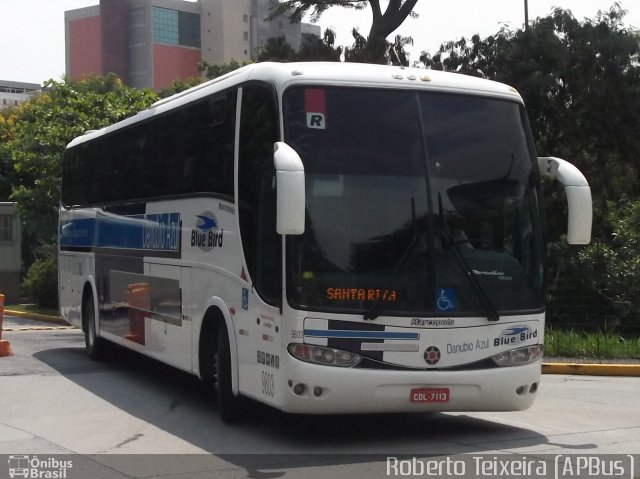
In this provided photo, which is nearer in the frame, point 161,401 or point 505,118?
point 505,118

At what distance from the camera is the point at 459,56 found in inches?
1265

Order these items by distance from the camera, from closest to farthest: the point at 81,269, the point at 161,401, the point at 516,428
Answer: the point at 516,428 → the point at 161,401 → the point at 81,269

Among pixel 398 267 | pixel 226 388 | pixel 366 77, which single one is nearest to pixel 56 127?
pixel 226 388

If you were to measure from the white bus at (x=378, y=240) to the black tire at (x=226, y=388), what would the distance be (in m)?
0.02

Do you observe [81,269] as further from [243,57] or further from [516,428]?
[243,57]

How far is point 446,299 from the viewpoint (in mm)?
9859

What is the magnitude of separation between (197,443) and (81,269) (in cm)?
867

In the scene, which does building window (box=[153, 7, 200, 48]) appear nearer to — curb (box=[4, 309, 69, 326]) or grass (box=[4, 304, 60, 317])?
grass (box=[4, 304, 60, 317])

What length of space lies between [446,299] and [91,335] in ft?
29.7

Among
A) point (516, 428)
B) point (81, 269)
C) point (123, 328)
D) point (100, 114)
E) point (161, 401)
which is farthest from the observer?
point (100, 114)

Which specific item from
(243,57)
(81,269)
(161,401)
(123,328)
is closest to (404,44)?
(81,269)

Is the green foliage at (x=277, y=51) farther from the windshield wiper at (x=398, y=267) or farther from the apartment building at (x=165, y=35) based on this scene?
the apartment building at (x=165, y=35)

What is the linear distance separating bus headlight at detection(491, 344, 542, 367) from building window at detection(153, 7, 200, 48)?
11169cm

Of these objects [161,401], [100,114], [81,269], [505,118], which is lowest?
[161,401]
